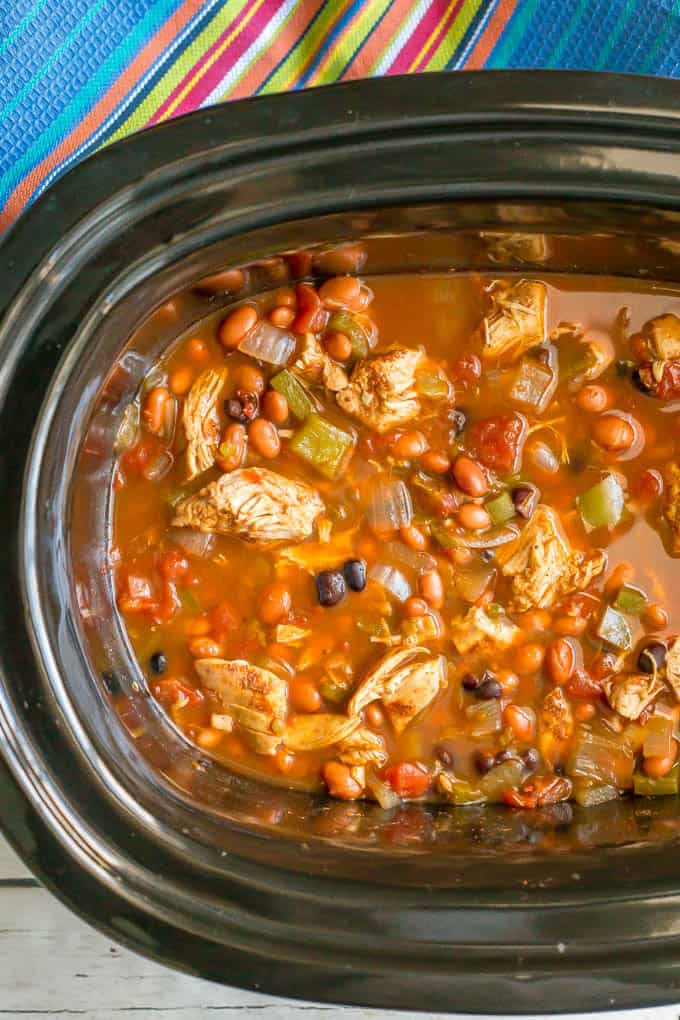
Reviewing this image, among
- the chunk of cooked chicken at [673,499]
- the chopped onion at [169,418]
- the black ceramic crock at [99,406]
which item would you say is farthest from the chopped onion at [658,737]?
the chopped onion at [169,418]

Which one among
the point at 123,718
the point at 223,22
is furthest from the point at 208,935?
the point at 223,22

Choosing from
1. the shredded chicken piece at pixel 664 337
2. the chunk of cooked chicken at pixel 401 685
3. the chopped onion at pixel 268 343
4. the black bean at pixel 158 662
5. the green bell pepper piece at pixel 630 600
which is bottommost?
the black bean at pixel 158 662

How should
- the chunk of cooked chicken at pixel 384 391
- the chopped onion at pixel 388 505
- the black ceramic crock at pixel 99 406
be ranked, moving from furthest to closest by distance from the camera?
the chopped onion at pixel 388 505
the chunk of cooked chicken at pixel 384 391
the black ceramic crock at pixel 99 406

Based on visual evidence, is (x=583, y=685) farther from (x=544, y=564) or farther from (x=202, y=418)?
(x=202, y=418)

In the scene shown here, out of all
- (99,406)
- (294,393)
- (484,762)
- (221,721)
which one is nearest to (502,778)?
(484,762)

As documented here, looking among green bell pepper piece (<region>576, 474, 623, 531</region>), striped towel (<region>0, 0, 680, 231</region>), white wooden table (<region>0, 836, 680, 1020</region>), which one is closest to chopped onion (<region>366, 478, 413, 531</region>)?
green bell pepper piece (<region>576, 474, 623, 531</region>)

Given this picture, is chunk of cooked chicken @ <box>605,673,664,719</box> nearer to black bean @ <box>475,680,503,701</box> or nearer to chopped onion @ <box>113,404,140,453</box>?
black bean @ <box>475,680,503,701</box>

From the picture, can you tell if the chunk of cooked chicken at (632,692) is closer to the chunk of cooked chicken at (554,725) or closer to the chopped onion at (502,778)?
the chunk of cooked chicken at (554,725)

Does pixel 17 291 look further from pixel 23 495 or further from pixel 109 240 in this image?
pixel 23 495
